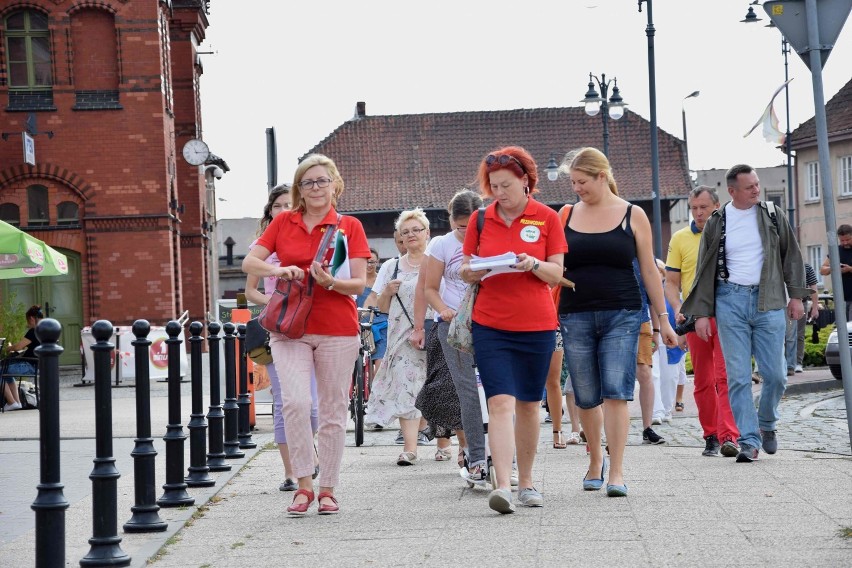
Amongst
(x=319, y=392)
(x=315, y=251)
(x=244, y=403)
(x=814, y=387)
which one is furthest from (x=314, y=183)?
(x=814, y=387)

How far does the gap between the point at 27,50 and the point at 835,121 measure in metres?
35.0

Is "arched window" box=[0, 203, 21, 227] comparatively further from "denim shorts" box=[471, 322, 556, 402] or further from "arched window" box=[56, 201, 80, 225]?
"denim shorts" box=[471, 322, 556, 402]

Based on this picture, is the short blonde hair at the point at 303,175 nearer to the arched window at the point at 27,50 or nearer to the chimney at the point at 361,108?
the arched window at the point at 27,50

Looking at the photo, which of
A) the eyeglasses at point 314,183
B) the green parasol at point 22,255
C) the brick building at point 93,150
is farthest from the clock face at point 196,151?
the eyeglasses at point 314,183

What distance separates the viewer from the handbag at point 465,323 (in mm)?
7898

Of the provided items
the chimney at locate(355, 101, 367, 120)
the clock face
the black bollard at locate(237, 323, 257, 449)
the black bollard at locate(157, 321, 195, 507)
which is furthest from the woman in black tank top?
the chimney at locate(355, 101, 367, 120)

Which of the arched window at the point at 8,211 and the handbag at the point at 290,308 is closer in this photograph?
the handbag at the point at 290,308

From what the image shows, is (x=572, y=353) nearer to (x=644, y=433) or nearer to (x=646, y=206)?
(x=644, y=433)

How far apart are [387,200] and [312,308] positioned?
182 feet

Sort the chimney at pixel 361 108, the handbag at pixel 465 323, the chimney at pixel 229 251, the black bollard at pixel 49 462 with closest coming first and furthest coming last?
the black bollard at pixel 49 462, the handbag at pixel 465 323, the chimney at pixel 361 108, the chimney at pixel 229 251

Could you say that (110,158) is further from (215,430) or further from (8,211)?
(215,430)

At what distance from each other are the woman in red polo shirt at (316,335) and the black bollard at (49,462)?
2234 mm

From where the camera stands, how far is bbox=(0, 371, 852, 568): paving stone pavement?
6328 mm

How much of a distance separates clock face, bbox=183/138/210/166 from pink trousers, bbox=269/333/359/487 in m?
30.1
